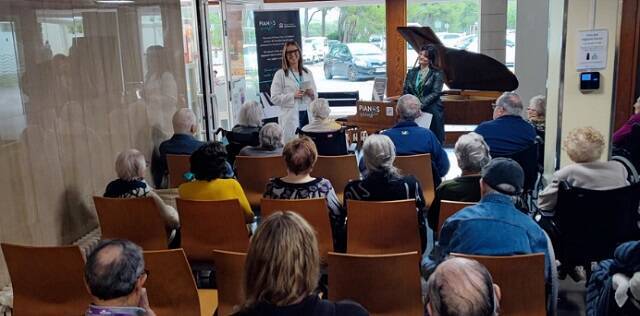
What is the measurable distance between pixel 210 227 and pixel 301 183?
22.7 inches

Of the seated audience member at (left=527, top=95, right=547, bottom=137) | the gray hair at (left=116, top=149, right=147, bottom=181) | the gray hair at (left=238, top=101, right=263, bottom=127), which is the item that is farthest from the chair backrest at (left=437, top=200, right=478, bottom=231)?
the seated audience member at (left=527, top=95, right=547, bottom=137)

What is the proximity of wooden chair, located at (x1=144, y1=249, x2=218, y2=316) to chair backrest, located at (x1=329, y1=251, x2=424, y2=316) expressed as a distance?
61cm

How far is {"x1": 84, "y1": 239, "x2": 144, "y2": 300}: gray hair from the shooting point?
1938 millimetres

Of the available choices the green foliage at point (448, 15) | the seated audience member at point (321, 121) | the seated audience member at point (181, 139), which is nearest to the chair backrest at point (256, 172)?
the seated audience member at point (181, 139)

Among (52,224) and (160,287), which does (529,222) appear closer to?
(160,287)

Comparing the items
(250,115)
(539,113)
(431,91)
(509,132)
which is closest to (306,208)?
(509,132)

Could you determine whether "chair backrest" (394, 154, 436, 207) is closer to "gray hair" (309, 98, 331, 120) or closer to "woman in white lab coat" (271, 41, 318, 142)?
"gray hair" (309, 98, 331, 120)

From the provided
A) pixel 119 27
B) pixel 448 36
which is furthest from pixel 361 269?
pixel 448 36

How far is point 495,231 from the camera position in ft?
8.13

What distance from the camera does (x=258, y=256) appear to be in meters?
1.83

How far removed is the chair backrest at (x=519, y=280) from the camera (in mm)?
2332

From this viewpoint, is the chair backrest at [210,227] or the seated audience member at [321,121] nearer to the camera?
the chair backrest at [210,227]

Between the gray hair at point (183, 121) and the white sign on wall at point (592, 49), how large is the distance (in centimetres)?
317

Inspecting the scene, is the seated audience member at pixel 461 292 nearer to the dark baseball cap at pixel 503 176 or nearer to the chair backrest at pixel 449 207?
the dark baseball cap at pixel 503 176
